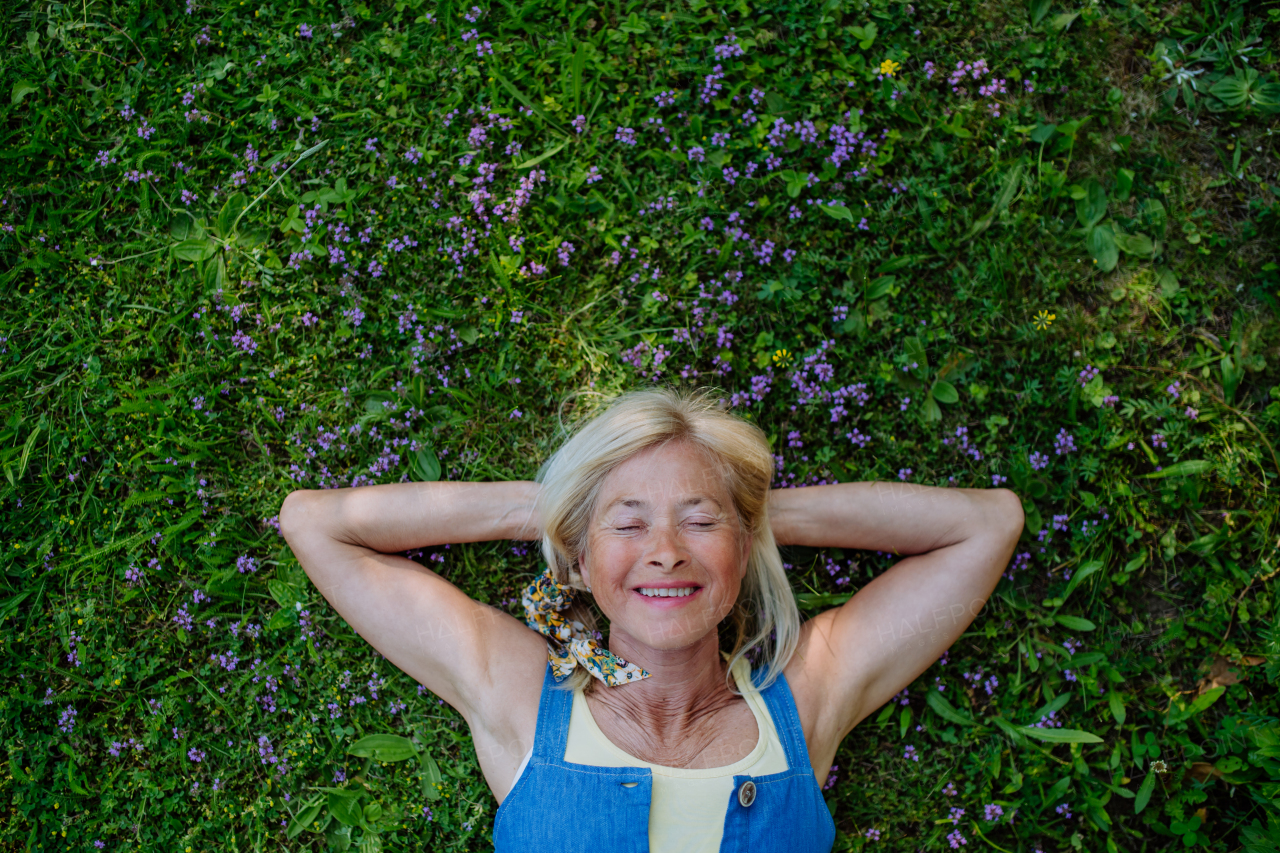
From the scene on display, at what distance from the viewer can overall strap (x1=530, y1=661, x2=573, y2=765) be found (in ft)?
10.5

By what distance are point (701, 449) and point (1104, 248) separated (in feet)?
7.86

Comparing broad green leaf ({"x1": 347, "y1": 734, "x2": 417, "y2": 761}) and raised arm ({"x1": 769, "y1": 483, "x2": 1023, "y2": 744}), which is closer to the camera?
raised arm ({"x1": 769, "y1": 483, "x2": 1023, "y2": 744})

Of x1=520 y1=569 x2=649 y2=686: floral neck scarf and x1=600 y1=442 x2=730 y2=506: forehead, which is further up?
x1=600 y1=442 x2=730 y2=506: forehead

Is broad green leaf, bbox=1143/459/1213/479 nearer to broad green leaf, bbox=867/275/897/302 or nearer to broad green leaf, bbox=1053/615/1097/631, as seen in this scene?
broad green leaf, bbox=1053/615/1097/631

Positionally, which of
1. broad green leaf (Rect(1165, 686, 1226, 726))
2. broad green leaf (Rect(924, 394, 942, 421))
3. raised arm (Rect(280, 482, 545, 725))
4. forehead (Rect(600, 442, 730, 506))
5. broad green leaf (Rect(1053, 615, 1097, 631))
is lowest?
broad green leaf (Rect(1165, 686, 1226, 726))

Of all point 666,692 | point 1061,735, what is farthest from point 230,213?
point 1061,735

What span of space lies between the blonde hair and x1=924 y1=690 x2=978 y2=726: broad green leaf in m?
0.85

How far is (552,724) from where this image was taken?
3.23m

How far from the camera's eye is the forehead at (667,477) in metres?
3.09

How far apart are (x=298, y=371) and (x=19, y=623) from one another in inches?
70.4

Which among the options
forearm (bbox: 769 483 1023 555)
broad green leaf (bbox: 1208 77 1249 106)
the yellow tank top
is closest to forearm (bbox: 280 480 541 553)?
the yellow tank top

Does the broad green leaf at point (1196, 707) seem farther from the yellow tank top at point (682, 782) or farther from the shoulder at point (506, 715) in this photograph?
the shoulder at point (506, 715)

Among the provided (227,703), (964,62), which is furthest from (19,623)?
(964,62)

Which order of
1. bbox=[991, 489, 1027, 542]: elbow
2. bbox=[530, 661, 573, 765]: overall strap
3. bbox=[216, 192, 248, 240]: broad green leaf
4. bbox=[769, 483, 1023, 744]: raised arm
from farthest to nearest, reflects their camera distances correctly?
bbox=[216, 192, 248, 240]: broad green leaf, bbox=[991, 489, 1027, 542]: elbow, bbox=[769, 483, 1023, 744]: raised arm, bbox=[530, 661, 573, 765]: overall strap
